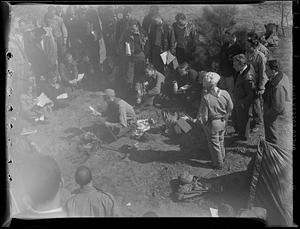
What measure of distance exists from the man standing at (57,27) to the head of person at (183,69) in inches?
65.3

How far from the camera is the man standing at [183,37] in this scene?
297 inches

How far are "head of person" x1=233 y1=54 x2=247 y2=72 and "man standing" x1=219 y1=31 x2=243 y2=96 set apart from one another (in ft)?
→ 0.14

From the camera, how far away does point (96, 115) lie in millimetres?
7680

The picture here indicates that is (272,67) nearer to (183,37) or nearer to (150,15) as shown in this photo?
→ (183,37)

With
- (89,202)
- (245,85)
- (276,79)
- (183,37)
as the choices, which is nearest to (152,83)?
(183,37)

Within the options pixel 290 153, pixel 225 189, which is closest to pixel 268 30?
pixel 290 153

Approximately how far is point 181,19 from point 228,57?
849 millimetres

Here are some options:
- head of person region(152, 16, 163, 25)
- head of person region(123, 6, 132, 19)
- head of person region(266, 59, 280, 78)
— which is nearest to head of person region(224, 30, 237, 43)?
head of person region(266, 59, 280, 78)

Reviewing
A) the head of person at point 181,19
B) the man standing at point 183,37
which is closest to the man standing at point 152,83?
the man standing at point 183,37

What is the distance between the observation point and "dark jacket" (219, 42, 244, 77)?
7.49m

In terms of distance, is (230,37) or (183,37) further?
(183,37)

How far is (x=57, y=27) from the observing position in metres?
7.57

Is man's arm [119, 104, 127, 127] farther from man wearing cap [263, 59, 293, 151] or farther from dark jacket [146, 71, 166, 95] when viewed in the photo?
man wearing cap [263, 59, 293, 151]

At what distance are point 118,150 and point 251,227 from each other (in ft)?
7.26
